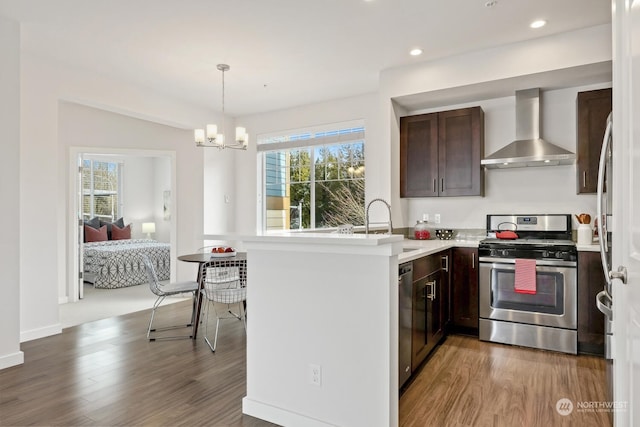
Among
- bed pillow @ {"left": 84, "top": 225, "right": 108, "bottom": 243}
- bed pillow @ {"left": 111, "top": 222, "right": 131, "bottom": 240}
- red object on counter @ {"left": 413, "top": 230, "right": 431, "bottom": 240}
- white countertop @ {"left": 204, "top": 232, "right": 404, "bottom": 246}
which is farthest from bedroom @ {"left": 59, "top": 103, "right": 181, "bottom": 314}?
white countertop @ {"left": 204, "top": 232, "right": 404, "bottom": 246}

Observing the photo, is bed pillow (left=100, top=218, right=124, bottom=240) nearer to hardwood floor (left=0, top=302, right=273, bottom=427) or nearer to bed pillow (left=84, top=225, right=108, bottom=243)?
bed pillow (left=84, top=225, right=108, bottom=243)

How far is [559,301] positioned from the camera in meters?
3.33

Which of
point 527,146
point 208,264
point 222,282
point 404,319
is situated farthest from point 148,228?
point 527,146

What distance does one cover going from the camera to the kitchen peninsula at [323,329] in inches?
74.8

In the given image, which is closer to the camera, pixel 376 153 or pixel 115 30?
pixel 115 30

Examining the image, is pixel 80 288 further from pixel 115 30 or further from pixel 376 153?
pixel 376 153

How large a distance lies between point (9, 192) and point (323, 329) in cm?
280

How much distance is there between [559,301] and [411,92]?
247 cm

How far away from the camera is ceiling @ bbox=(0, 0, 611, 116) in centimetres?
296

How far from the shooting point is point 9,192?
3047 mm

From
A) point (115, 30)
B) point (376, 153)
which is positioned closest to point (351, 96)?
point (376, 153)

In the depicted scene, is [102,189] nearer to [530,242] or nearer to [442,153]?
[442,153]

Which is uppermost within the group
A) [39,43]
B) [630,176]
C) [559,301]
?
[39,43]

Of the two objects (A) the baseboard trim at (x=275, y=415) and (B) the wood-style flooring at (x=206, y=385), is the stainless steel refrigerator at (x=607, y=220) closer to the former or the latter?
(B) the wood-style flooring at (x=206, y=385)
